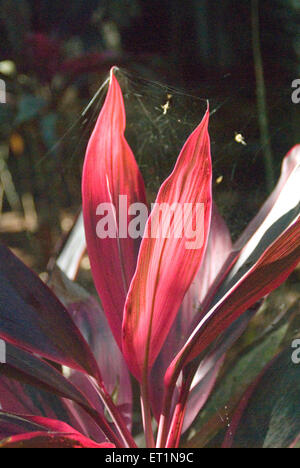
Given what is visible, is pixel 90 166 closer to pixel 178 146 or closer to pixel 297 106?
pixel 178 146

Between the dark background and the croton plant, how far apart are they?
4 cm

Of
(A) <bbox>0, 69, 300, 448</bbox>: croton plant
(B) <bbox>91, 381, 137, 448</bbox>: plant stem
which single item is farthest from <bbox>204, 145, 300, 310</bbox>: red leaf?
(B) <bbox>91, 381, 137, 448</bbox>: plant stem

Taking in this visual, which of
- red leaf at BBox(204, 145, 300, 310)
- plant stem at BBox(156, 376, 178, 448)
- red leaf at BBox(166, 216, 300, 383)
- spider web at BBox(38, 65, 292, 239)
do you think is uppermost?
spider web at BBox(38, 65, 292, 239)

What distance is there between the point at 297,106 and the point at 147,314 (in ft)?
0.72

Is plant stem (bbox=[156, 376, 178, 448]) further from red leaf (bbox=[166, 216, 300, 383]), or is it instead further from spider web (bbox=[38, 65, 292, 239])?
spider web (bbox=[38, 65, 292, 239])

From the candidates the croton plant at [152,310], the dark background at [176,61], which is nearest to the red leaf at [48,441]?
the croton plant at [152,310]

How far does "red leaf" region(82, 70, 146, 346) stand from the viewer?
386 mm

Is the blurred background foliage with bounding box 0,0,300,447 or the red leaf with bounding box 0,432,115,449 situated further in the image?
the blurred background foliage with bounding box 0,0,300,447

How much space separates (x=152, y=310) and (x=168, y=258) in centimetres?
4

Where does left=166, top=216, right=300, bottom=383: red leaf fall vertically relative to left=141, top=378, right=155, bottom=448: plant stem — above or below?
above

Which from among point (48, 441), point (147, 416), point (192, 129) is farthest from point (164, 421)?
point (192, 129)

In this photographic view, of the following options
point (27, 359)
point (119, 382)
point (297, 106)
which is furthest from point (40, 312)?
point (297, 106)
